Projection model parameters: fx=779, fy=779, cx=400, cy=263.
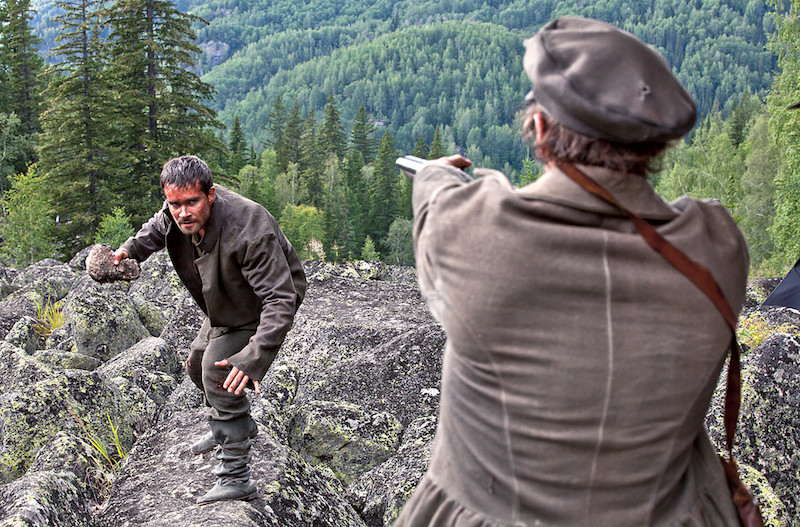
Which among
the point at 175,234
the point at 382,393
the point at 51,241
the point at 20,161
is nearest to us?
the point at 175,234

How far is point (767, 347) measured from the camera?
5270mm

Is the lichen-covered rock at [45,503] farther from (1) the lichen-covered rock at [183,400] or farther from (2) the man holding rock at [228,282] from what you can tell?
(1) the lichen-covered rock at [183,400]

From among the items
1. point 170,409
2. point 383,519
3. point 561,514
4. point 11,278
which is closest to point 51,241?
point 11,278

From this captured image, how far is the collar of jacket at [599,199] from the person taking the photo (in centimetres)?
182

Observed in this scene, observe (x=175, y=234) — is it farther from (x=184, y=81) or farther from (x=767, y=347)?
(x=184, y=81)

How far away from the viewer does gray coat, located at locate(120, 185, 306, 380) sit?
13.6 feet

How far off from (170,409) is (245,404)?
11.0ft

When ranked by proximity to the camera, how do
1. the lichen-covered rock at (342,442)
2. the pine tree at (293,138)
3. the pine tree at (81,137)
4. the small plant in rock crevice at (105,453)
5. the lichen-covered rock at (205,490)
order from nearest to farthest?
the lichen-covered rock at (205,490)
the small plant in rock crevice at (105,453)
the lichen-covered rock at (342,442)
the pine tree at (81,137)
the pine tree at (293,138)

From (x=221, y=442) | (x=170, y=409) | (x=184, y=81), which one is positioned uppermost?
(x=221, y=442)

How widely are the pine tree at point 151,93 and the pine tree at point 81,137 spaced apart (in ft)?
Answer: 2.82

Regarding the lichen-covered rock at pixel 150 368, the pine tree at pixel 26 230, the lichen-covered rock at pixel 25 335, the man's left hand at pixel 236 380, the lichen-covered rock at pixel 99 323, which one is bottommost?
the pine tree at pixel 26 230

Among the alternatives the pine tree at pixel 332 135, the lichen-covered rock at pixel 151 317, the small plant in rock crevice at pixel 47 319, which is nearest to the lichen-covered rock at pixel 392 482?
the lichen-covered rock at pixel 151 317

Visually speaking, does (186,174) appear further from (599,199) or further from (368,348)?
(368,348)

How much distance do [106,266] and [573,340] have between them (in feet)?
11.3
